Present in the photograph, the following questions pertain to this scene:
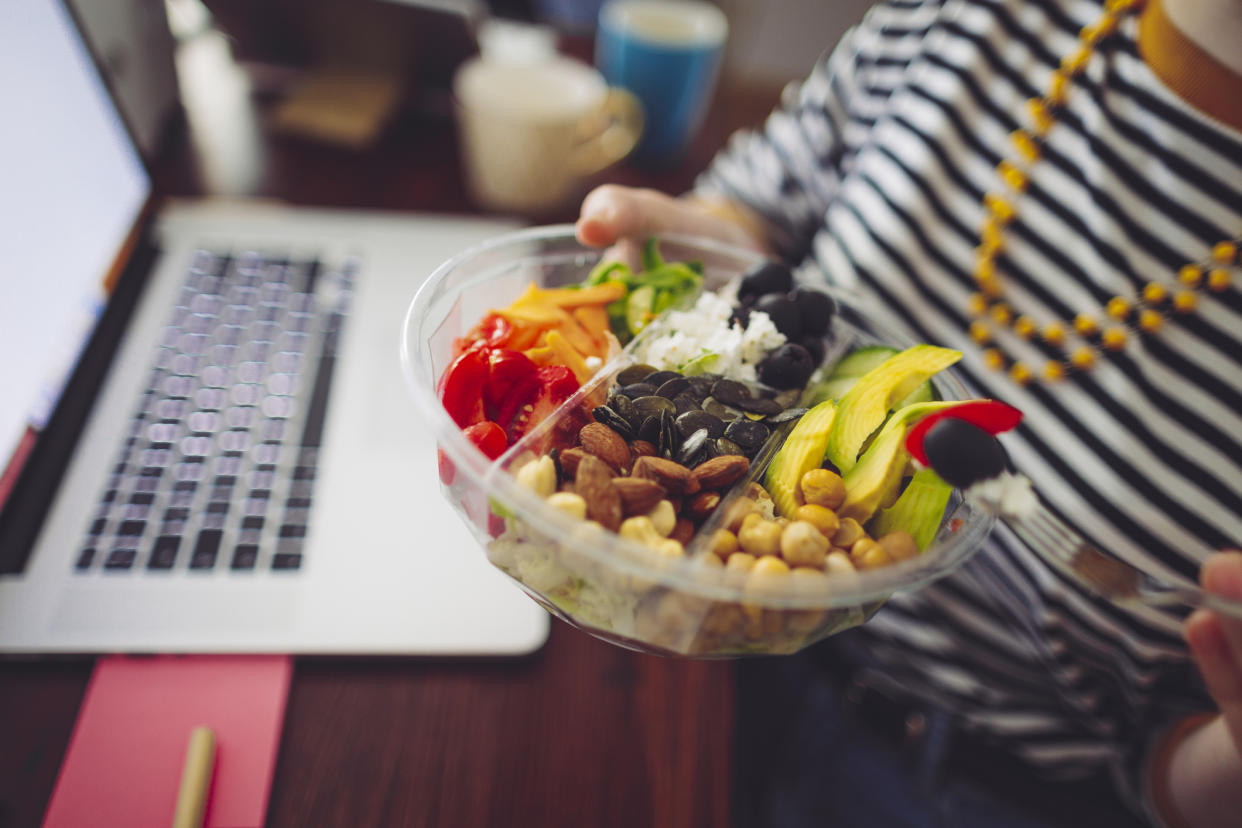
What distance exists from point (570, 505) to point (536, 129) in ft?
2.26

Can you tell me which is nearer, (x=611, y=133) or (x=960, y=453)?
(x=960, y=453)

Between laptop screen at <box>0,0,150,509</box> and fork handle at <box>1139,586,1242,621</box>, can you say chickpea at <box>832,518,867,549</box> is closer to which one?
fork handle at <box>1139,586,1242,621</box>

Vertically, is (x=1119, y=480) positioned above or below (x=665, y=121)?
below

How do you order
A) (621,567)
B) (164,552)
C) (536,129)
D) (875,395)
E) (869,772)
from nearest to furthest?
(621,567)
(875,395)
(164,552)
(869,772)
(536,129)

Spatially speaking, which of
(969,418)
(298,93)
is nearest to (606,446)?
(969,418)

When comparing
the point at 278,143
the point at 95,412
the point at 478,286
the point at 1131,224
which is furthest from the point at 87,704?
the point at 1131,224

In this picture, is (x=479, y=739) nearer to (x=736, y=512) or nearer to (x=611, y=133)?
(x=736, y=512)

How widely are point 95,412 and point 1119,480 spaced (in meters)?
0.95

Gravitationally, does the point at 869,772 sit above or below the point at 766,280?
below

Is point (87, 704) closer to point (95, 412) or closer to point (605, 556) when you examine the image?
point (95, 412)

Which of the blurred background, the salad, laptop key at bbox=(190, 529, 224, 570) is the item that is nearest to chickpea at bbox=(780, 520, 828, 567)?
the salad

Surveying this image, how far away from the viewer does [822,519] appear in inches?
15.4

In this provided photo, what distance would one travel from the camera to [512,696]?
0.54 metres

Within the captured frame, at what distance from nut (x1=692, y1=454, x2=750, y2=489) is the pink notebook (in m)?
0.36
